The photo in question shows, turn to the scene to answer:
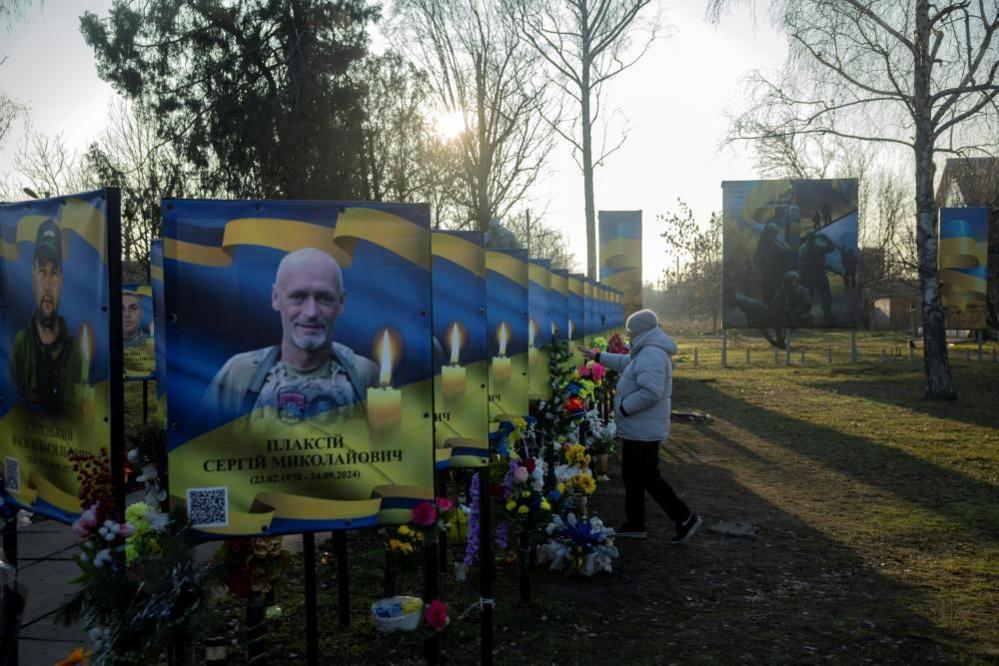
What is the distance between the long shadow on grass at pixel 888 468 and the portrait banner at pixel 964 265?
1444cm

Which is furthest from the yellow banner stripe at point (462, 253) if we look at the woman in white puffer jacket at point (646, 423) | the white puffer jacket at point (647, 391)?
the white puffer jacket at point (647, 391)

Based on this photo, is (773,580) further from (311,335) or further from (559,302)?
(311,335)

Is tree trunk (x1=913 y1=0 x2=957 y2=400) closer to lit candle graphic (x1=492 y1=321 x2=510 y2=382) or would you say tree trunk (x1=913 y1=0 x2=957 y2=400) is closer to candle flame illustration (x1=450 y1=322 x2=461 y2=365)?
lit candle graphic (x1=492 y1=321 x2=510 y2=382)

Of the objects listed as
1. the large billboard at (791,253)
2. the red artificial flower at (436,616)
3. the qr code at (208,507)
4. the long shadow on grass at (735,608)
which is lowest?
the long shadow on grass at (735,608)

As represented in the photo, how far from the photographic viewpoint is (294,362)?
2996 millimetres

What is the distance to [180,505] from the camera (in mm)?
2930

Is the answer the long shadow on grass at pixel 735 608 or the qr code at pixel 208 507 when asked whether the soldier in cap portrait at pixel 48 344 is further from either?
the long shadow on grass at pixel 735 608

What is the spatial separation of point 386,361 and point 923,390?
1742cm

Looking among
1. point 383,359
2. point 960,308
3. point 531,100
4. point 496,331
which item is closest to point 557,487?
point 496,331

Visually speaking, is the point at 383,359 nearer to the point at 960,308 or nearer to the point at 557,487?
the point at 557,487

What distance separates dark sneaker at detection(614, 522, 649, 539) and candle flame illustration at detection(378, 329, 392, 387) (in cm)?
414

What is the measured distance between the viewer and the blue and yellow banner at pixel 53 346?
9.53 feet

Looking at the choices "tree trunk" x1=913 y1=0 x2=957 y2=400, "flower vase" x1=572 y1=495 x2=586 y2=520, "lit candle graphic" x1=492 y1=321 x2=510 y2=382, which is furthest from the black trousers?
"tree trunk" x1=913 y1=0 x2=957 y2=400

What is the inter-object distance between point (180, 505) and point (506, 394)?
2692mm
